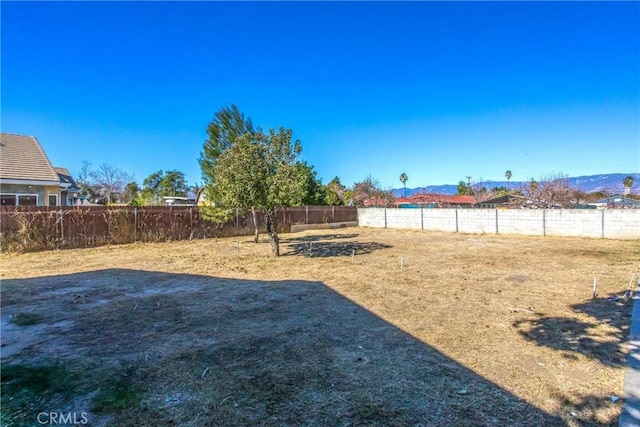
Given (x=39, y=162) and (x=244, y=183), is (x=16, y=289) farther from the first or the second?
(x=39, y=162)

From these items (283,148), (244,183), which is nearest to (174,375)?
(244,183)

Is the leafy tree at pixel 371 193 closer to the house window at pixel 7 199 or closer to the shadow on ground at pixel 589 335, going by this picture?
the house window at pixel 7 199

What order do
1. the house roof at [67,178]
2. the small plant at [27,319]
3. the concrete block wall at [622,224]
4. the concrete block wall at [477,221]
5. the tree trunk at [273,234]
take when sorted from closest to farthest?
the small plant at [27,319], the tree trunk at [273,234], the concrete block wall at [622,224], the concrete block wall at [477,221], the house roof at [67,178]

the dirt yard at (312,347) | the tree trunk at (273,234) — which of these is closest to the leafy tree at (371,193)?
the tree trunk at (273,234)

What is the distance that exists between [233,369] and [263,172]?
282 inches

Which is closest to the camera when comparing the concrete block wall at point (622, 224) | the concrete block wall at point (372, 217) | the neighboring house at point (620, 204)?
the concrete block wall at point (622, 224)

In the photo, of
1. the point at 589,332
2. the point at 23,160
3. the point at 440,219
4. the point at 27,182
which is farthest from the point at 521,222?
the point at 23,160

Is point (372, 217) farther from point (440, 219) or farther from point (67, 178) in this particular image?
point (67, 178)

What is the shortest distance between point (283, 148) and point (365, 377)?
7.95m

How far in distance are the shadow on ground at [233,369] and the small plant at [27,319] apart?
0.38 feet

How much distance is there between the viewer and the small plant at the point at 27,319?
443 cm

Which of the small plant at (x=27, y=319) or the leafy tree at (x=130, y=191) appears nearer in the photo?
the small plant at (x=27, y=319)

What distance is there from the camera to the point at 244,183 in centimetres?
955

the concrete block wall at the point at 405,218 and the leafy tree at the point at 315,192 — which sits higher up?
the leafy tree at the point at 315,192
